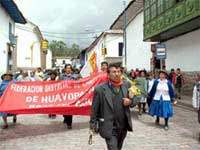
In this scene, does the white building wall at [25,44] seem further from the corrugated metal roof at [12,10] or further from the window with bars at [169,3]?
the window with bars at [169,3]

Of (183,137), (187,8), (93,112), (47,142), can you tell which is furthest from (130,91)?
(187,8)

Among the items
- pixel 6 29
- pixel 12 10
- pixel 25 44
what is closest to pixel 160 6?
pixel 12 10

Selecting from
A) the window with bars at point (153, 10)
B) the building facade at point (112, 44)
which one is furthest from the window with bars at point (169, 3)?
the building facade at point (112, 44)

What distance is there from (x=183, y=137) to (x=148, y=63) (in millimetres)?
29987

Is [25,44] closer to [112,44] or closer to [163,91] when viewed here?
[112,44]

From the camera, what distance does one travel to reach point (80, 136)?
10414 millimetres

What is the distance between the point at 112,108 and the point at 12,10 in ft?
84.8

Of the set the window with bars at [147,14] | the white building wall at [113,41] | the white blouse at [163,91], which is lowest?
the white blouse at [163,91]

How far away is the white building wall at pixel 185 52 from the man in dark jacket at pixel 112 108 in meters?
19.3

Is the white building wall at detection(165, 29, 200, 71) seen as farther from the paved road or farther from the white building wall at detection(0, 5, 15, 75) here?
the paved road

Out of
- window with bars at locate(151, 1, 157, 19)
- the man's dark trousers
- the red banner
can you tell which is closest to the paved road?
the red banner

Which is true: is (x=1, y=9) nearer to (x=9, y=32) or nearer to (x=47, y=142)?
(x=9, y=32)

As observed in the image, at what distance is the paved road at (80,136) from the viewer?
911cm

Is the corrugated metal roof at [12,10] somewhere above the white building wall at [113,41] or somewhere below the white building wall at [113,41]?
above
